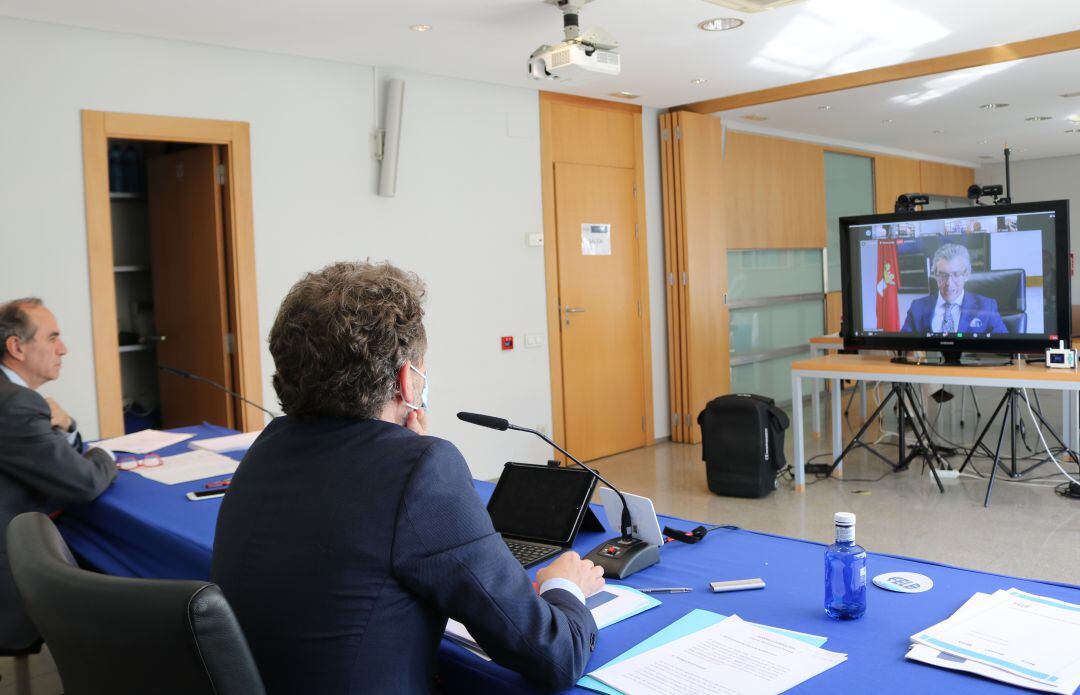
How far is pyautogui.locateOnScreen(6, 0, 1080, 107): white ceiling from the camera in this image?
4016 millimetres

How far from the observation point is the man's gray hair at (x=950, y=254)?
15.8 feet

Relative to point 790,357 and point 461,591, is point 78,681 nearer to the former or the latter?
point 461,591

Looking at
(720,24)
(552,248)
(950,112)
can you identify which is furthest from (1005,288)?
(950,112)

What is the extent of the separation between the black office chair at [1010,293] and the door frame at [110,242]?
399cm

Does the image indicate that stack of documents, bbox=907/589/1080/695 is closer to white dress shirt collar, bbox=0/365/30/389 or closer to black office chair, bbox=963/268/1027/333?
white dress shirt collar, bbox=0/365/30/389

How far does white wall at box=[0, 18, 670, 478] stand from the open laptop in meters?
2.93

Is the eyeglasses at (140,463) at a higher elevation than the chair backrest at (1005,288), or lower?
lower

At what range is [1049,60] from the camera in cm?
581

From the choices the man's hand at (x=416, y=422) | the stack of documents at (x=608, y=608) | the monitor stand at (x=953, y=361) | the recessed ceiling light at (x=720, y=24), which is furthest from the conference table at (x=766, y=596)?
the monitor stand at (x=953, y=361)

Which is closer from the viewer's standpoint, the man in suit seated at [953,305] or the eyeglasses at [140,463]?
the eyeglasses at [140,463]

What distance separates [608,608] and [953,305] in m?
3.98

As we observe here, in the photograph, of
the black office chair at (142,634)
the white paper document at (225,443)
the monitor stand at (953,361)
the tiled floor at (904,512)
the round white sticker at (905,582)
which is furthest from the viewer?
the monitor stand at (953,361)

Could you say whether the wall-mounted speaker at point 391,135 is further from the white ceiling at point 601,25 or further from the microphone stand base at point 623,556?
the microphone stand base at point 623,556

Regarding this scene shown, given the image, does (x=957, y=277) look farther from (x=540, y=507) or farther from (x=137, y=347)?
(x=137, y=347)
